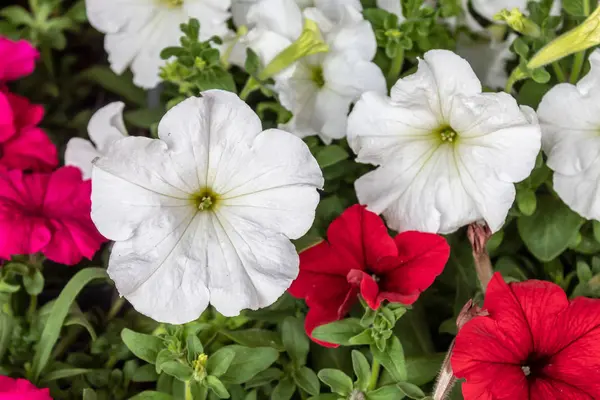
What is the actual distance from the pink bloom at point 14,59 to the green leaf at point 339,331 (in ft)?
1.58

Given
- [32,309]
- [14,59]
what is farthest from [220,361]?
[14,59]

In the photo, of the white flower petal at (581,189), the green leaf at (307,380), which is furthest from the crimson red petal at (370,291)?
the white flower petal at (581,189)

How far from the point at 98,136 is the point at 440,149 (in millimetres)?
396

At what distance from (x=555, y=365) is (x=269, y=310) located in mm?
286

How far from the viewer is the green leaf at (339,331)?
635mm

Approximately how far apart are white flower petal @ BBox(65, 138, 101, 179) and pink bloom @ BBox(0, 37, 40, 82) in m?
0.10

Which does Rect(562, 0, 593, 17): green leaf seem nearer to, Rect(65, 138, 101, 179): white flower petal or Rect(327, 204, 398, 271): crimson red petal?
Rect(327, 204, 398, 271): crimson red petal

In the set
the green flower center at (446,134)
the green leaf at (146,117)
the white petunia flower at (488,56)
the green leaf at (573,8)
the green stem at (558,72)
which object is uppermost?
the green leaf at (573,8)

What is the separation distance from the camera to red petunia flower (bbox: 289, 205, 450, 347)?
66cm

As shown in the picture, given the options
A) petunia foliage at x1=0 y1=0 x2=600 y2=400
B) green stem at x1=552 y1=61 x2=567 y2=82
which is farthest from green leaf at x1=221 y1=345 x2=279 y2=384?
green stem at x1=552 y1=61 x2=567 y2=82

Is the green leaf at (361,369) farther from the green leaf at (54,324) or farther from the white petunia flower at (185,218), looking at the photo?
the green leaf at (54,324)

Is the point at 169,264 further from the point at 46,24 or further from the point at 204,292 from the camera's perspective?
the point at 46,24

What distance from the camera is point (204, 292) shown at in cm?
62

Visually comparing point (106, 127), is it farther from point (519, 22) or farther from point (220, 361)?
point (519, 22)
